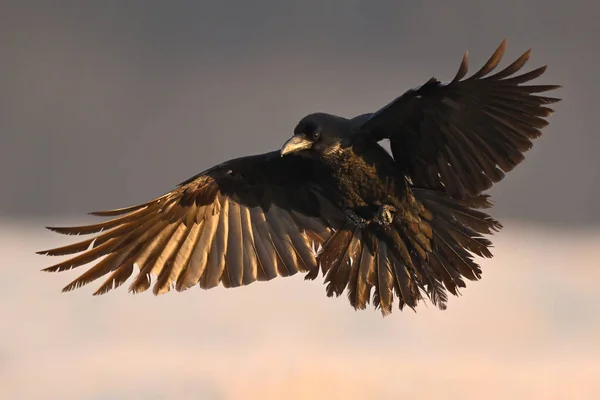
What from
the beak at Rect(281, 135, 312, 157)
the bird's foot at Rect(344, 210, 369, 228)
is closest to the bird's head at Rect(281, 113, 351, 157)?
the beak at Rect(281, 135, 312, 157)

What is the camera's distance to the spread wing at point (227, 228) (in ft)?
31.6

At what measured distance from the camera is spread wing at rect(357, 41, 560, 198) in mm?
8164

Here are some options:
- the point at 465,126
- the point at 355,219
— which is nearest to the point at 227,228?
the point at 355,219

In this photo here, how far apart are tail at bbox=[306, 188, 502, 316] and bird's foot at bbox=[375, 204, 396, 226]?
3.2 inches

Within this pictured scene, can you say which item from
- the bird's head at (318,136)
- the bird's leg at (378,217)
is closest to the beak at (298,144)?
the bird's head at (318,136)

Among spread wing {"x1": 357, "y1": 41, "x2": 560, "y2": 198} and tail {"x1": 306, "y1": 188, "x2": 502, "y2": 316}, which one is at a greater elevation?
spread wing {"x1": 357, "y1": 41, "x2": 560, "y2": 198}

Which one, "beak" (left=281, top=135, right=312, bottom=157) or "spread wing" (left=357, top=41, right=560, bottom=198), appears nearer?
"spread wing" (left=357, top=41, right=560, bottom=198)

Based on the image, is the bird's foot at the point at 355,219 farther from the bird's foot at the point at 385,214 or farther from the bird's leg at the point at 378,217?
the bird's foot at the point at 385,214

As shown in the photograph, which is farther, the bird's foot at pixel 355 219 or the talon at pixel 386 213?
the bird's foot at pixel 355 219

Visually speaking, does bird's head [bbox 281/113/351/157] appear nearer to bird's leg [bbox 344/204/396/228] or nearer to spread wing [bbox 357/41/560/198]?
spread wing [bbox 357/41/560/198]

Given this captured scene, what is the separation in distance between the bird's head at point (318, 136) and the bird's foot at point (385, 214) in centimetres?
65

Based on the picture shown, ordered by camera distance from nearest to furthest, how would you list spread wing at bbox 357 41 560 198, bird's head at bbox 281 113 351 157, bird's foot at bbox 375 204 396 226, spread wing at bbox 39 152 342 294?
1. spread wing at bbox 357 41 560 198
2. bird's head at bbox 281 113 351 157
3. bird's foot at bbox 375 204 396 226
4. spread wing at bbox 39 152 342 294

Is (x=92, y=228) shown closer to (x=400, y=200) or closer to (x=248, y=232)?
(x=248, y=232)

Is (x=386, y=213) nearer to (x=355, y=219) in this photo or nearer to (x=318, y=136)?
(x=355, y=219)
